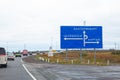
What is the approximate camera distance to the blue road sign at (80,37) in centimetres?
5734

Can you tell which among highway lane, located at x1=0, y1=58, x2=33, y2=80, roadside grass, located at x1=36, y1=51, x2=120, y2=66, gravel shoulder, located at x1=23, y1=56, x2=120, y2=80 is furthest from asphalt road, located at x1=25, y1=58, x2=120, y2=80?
roadside grass, located at x1=36, y1=51, x2=120, y2=66

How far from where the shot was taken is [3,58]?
41281 mm

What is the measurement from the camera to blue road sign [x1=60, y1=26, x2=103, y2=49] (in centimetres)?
5734

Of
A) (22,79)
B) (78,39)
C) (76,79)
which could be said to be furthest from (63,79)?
(78,39)

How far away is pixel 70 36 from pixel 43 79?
34092 millimetres

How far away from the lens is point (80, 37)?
5734 cm

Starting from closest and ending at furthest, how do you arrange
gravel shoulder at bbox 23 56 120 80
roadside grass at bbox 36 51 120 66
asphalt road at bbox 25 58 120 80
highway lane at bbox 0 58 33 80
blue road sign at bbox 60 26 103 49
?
asphalt road at bbox 25 58 120 80 → highway lane at bbox 0 58 33 80 → gravel shoulder at bbox 23 56 120 80 → blue road sign at bbox 60 26 103 49 → roadside grass at bbox 36 51 120 66

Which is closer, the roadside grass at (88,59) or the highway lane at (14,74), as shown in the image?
the highway lane at (14,74)

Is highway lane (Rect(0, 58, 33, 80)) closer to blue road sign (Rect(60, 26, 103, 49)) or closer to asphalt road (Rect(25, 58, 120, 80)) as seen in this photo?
asphalt road (Rect(25, 58, 120, 80))

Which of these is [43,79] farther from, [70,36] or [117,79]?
[70,36]

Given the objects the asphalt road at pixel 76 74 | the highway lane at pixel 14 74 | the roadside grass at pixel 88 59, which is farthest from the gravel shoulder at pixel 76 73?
the roadside grass at pixel 88 59

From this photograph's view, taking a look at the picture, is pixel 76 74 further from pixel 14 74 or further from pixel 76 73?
pixel 14 74

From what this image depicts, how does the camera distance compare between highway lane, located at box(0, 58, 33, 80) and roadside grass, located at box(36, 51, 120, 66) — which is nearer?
highway lane, located at box(0, 58, 33, 80)

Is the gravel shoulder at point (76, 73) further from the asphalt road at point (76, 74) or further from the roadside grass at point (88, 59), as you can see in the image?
the roadside grass at point (88, 59)
